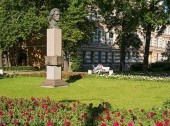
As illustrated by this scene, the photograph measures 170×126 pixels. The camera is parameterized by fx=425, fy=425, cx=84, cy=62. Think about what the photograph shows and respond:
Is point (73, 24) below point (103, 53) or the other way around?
the other way around

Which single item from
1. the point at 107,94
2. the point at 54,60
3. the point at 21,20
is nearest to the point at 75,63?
the point at 21,20

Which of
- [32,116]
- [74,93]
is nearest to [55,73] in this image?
[74,93]

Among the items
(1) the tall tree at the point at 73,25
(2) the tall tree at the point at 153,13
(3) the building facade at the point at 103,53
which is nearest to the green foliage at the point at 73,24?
Answer: (1) the tall tree at the point at 73,25

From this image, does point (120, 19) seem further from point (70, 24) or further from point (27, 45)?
point (27, 45)

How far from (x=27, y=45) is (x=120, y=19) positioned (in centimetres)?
1812

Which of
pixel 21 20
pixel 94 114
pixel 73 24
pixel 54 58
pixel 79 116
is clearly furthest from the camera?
pixel 21 20

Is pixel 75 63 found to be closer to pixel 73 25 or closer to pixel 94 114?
pixel 73 25

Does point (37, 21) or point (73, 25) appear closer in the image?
point (73, 25)

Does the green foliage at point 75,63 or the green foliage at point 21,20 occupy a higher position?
the green foliage at point 21,20

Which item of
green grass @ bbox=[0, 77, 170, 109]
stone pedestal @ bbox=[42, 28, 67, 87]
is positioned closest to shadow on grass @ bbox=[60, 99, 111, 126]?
green grass @ bbox=[0, 77, 170, 109]

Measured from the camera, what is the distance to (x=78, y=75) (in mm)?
31250

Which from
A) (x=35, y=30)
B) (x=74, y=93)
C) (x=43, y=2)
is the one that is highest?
(x=43, y=2)

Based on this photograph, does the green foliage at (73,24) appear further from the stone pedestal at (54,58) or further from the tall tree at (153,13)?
the stone pedestal at (54,58)

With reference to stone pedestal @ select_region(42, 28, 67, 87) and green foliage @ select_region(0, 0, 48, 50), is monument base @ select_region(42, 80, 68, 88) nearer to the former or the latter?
stone pedestal @ select_region(42, 28, 67, 87)
